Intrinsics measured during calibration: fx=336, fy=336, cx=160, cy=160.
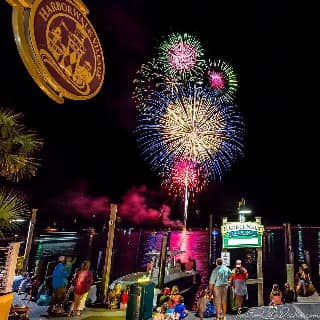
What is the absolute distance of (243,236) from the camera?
48.1 ft

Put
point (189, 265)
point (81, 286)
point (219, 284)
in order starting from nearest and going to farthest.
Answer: point (219, 284), point (81, 286), point (189, 265)

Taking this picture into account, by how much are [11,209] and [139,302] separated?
485cm

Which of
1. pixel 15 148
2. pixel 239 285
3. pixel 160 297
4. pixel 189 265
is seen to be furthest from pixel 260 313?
pixel 189 265

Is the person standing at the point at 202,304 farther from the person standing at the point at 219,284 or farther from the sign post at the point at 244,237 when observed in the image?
the sign post at the point at 244,237

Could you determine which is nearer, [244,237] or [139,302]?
[139,302]

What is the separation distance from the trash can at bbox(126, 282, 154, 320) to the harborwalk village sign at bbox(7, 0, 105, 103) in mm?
5811

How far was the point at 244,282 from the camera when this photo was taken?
460 inches

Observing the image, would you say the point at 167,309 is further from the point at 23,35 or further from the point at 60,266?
the point at 23,35

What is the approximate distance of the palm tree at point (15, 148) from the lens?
616 centimetres

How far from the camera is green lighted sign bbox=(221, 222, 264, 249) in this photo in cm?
1462

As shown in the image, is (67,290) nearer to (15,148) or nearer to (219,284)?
(219,284)

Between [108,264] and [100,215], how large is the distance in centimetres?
14081

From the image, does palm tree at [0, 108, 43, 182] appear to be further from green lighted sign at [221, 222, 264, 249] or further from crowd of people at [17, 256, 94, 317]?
green lighted sign at [221, 222, 264, 249]

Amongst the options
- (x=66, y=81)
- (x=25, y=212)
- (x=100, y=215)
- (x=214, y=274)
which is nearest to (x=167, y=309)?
(x=214, y=274)
